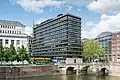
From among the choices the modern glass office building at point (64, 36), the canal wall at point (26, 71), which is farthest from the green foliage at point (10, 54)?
the modern glass office building at point (64, 36)

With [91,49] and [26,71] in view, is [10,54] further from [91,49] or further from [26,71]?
[91,49]

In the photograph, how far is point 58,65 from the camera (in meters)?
124

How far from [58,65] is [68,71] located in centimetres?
630

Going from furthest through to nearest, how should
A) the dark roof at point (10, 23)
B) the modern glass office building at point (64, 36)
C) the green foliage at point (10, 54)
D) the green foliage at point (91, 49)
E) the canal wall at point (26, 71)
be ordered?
the modern glass office building at point (64, 36) → the green foliage at point (91, 49) → the dark roof at point (10, 23) → the green foliage at point (10, 54) → the canal wall at point (26, 71)

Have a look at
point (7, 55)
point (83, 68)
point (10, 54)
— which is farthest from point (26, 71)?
point (83, 68)

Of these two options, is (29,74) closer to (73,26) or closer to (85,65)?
(85,65)

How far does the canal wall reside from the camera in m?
101

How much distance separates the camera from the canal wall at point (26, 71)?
101188 mm

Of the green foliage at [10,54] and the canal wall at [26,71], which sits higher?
the green foliage at [10,54]

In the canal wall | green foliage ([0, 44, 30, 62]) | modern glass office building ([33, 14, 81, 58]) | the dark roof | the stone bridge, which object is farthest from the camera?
modern glass office building ([33, 14, 81, 58])

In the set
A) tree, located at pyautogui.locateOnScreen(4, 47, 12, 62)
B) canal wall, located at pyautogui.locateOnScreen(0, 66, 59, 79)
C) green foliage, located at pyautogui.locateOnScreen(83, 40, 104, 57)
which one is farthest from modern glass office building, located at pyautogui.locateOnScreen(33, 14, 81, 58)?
tree, located at pyautogui.locateOnScreen(4, 47, 12, 62)

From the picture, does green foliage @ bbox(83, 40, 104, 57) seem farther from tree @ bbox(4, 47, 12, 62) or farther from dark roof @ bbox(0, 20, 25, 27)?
tree @ bbox(4, 47, 12, 62)

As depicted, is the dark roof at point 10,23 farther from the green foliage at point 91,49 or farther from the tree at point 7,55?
the green foliage at point 91,49

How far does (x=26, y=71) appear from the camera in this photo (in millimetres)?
108312
